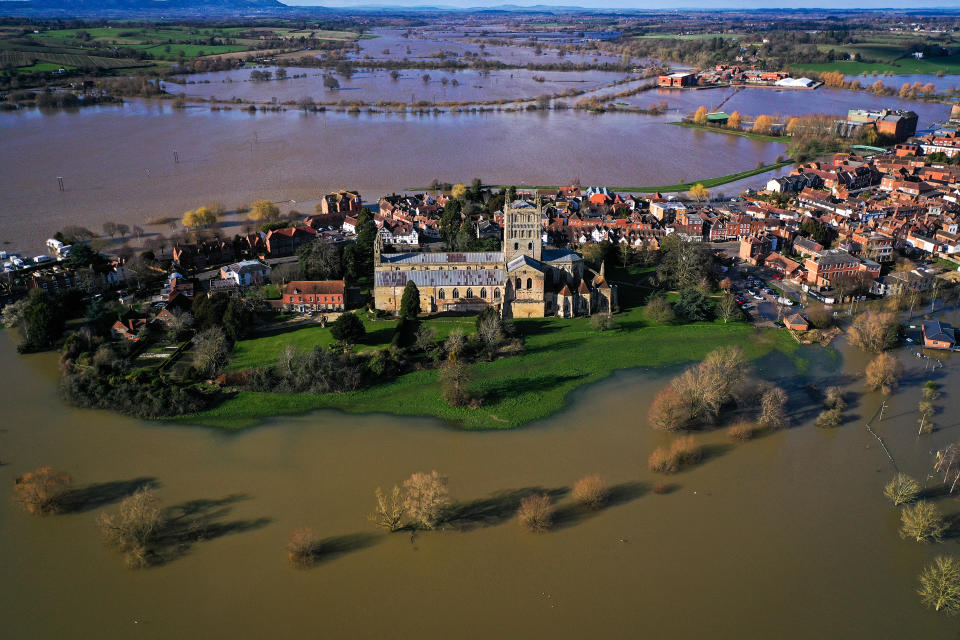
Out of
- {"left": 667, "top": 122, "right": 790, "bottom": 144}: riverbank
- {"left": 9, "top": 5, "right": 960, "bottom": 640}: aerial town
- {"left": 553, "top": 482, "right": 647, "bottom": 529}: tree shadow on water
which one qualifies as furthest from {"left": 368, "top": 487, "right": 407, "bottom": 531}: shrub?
{"left": 667, "top": 122, "right": 790, "bottom": 144}: riverbank

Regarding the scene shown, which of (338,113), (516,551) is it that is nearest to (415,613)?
(516,551)

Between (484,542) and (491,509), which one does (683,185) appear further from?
(484,542)

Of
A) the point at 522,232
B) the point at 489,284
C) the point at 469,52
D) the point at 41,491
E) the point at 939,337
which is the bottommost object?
the point at 41,491

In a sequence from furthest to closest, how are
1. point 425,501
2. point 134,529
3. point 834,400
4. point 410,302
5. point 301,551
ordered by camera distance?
point 410,302 → point 834,400 → point 425,501 → point 134,529 → point 301,551

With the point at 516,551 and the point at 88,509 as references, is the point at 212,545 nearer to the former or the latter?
the point at 88,509

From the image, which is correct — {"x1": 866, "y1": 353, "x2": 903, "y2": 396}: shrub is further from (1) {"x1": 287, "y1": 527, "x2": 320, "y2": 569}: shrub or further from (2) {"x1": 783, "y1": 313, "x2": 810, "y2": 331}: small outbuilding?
(1) {"x1": 287, "y1": 527, "x2": 320, "y2": 569}: shrub

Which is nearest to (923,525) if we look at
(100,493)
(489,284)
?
(489,284)
